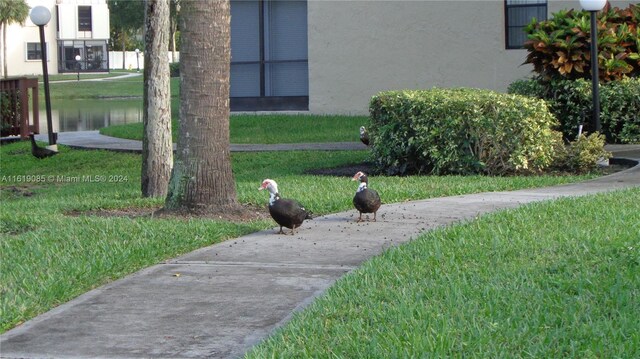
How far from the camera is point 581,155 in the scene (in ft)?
45.5

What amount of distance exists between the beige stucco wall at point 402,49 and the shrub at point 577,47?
566 centimetres

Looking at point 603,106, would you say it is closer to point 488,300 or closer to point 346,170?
point 346,170

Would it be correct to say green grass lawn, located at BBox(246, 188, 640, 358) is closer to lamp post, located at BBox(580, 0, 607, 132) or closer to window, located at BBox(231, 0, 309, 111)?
lamp post, located at BBox(580, 0, 607, 132)

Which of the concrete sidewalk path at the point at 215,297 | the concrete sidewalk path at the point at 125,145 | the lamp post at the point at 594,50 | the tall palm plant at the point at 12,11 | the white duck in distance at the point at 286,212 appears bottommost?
the concrete sidewalk path at the point at 215,297

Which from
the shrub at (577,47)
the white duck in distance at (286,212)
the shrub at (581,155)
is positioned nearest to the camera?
the white duck in distance at (286,212)

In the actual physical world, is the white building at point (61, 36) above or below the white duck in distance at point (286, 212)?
above

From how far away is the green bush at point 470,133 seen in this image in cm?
1352

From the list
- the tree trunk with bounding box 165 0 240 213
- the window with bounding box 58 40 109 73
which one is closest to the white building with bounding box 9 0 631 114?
the tree trunk with bounding box 165 0 240 213

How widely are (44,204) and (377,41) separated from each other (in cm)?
1414

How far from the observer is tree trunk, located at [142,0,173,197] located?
1241 cm

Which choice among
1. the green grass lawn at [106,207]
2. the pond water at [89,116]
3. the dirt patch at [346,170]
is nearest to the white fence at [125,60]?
the pond water at [89,116]

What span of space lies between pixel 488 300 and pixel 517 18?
17945 mm

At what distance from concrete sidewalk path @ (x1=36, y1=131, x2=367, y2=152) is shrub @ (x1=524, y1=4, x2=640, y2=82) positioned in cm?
348

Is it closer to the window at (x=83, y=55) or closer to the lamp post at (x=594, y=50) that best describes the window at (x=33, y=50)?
the window at (x=83, y=55)
